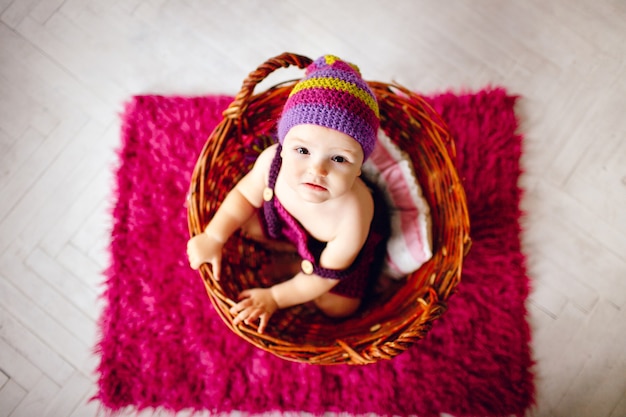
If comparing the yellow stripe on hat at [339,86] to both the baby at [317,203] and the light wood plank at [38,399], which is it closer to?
the baby at [317,203]

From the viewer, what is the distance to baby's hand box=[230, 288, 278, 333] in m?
0.92

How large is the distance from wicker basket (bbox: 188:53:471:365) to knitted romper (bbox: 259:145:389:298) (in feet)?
0.24

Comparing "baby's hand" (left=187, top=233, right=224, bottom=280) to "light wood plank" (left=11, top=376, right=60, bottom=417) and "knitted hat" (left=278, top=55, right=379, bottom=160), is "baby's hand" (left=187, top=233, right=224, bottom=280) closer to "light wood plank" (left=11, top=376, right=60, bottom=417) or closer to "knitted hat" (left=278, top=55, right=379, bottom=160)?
"knitted hat" (left=278, top=55, right=379, bottom=160)

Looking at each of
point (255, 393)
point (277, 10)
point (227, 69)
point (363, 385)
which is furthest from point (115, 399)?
point (277, 10)

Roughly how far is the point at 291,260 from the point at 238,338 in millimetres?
228

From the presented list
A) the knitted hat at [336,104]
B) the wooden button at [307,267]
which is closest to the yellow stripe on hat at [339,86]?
the knitted hat at [336,104]

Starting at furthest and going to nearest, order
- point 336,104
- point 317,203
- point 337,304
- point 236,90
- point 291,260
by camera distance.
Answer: point 236,90 → point 291,260 → point 337,304 → point 317,203 → point 336,104

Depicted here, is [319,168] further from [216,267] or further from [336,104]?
[216,267]

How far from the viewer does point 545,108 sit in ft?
4.33

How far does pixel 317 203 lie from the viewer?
88 cm

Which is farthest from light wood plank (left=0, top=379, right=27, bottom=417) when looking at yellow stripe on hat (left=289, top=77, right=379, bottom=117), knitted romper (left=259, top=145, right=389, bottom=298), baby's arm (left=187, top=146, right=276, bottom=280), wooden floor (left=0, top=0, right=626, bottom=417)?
yellow stripe on hat (left=289, top=77, right=379, bottom=117)

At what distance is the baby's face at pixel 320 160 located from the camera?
0.75 metres

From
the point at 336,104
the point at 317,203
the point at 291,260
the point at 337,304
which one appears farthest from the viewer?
the point at 291,260

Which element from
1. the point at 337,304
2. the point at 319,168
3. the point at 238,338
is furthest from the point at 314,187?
the point at 238,338
